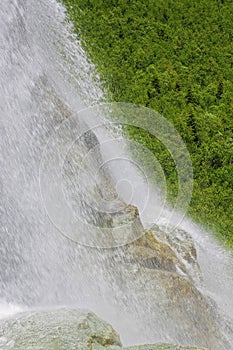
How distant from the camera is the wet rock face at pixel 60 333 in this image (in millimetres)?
4418

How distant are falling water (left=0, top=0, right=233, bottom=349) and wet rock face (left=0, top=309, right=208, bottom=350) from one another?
20.6 inches

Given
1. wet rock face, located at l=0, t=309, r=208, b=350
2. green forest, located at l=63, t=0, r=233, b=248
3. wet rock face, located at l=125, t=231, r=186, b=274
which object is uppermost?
green forest, located at l=63, t=0, r=233, b=248

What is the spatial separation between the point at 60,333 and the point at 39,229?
80.7 inches

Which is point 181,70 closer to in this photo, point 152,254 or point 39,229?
point 152,254

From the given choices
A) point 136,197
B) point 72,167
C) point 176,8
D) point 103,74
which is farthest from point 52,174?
point 176,8

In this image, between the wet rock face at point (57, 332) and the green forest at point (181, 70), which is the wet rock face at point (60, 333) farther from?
the green forest at point (181, 70)

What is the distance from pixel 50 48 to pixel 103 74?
1.63m

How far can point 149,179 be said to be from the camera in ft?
28.2

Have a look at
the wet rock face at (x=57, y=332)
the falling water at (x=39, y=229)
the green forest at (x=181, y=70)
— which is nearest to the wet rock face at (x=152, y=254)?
the falling water at (x=39, y=229)

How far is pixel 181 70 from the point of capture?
12641mm

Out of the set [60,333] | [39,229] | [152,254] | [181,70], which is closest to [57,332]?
[60,333]

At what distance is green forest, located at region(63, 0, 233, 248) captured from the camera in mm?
10953

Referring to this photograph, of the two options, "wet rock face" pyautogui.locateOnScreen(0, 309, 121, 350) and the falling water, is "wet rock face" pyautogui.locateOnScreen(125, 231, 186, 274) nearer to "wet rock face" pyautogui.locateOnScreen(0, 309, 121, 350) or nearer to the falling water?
the falling water

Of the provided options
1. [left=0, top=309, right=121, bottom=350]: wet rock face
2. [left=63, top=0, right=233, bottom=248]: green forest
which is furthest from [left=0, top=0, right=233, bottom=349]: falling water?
[left=63, top=0, right=233, bottom=248]: green forest
